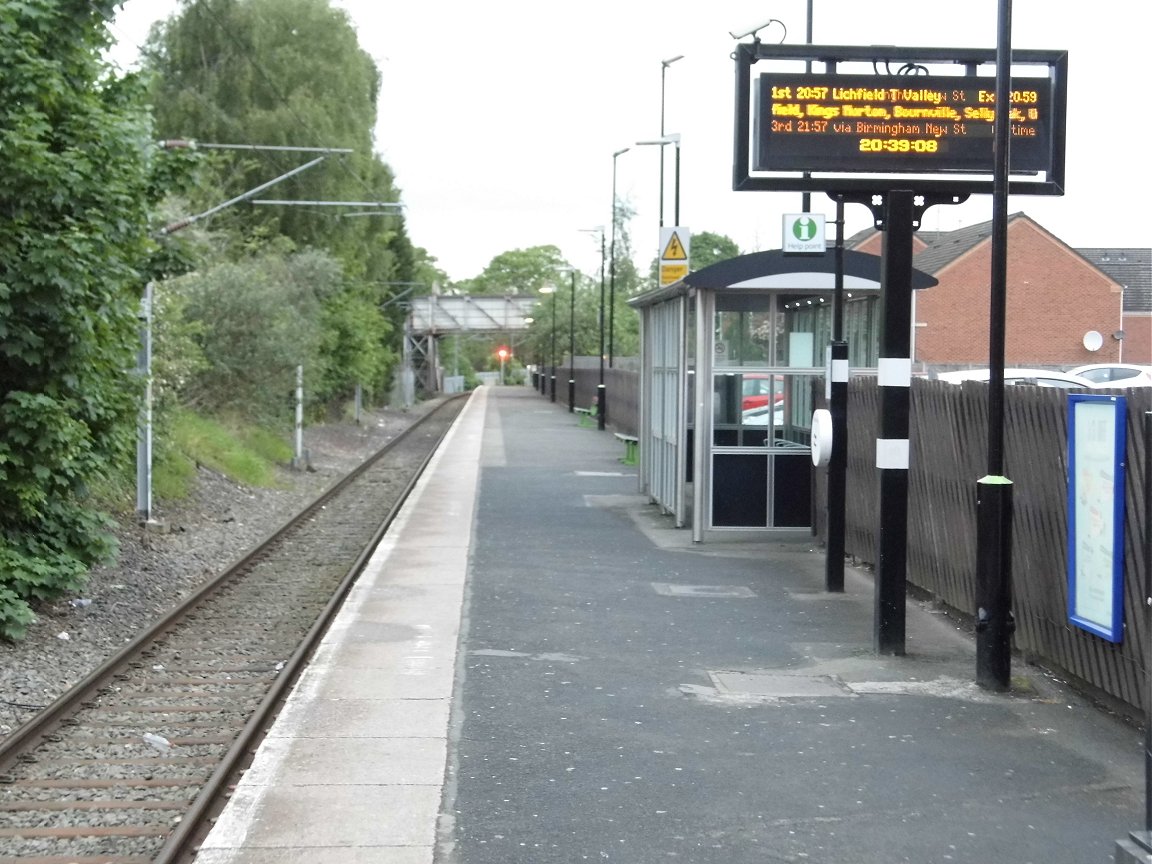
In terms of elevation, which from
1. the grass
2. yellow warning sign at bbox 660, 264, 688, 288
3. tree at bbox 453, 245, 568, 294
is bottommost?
the grass

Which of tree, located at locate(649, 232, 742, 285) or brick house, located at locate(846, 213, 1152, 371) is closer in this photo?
brick house, located at locate(846, 213, 1152, 371)

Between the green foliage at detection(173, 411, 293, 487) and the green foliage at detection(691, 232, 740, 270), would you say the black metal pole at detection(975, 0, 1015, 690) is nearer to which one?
the green foliage at detection(173, 411, 293, 487)

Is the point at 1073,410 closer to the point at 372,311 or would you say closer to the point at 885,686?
the point at 885,686

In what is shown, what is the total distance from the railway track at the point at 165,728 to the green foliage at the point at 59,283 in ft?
3.83

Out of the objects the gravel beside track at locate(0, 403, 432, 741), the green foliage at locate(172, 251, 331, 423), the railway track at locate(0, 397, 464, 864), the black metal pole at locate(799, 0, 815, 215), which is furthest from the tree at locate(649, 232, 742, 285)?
the railway track at locate(0, 397, 464, 864)

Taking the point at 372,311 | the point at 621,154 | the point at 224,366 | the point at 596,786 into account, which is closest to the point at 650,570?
the point at 596,786

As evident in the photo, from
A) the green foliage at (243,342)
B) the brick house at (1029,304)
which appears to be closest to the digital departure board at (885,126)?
the green foliage at (243,342)

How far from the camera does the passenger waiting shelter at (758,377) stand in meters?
15.6

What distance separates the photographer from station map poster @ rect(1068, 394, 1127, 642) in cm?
783

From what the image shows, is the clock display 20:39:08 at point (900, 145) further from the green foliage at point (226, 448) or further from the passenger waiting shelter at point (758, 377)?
the green foliage at point (226, 448)

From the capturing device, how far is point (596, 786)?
22.8 ft

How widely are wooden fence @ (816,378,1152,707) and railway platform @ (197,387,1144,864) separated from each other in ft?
0.96

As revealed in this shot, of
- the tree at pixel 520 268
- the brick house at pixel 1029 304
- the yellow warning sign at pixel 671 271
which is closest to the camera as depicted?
the yellow warning sign at pixel 671 271

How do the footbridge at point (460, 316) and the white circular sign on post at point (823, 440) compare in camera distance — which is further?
the footbridge at point (460, 316)
